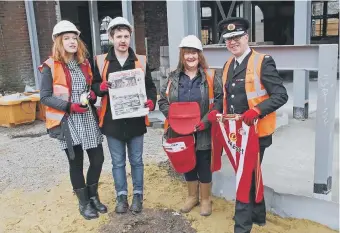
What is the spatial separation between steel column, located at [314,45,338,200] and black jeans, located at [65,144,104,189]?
6.58ft

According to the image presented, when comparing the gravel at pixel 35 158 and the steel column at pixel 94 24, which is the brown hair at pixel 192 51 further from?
the steel column at pixel 94 24

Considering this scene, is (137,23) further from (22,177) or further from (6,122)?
(22,177)

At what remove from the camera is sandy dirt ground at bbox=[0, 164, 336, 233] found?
3430mm

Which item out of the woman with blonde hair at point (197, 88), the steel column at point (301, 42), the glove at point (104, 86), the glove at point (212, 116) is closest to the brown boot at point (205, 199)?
the woman with blonde hair at point (197, 88)

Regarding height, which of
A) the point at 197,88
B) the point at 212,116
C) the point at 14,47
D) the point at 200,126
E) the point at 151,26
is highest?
the point at 151,26

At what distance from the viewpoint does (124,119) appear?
3.51 metres

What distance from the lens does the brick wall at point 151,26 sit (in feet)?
41.7

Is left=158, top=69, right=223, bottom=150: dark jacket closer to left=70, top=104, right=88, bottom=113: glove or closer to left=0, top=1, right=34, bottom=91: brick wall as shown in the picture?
left=70, top=104, right=88, bottom=113: glove

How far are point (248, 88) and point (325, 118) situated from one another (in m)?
0.85

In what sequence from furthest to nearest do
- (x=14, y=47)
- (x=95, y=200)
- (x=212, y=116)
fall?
(x=14, y=47), (x=95, y=200), (x=212, y=116)

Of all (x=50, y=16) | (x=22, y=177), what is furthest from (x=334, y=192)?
(x=50, y=16)

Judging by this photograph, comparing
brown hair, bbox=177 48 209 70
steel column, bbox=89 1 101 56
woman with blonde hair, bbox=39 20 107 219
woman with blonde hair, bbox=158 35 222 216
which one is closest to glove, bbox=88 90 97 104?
woman with blonde hair, bbox=39 20 107 219

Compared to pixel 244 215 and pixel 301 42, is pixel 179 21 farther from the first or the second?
pixel 301 42

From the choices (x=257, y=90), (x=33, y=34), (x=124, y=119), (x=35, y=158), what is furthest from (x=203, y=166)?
(x=33, y=34)
